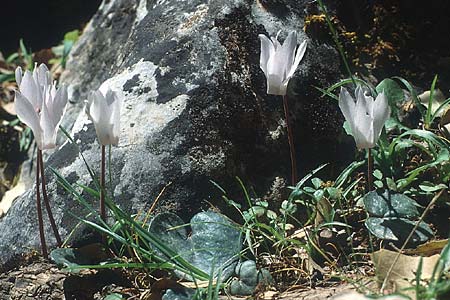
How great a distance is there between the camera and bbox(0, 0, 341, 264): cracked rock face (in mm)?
2740

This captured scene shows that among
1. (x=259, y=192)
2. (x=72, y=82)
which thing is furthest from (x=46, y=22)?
(x=259, y=192)

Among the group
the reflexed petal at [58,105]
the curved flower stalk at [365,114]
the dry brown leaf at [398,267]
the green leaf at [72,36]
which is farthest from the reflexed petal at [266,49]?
the green leaf at [72,36]

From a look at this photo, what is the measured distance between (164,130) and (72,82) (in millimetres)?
1358

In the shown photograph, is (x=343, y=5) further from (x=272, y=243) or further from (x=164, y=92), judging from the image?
(x=272, y=243)

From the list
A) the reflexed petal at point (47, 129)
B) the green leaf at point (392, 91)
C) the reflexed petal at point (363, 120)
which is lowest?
the green leaf at point (392, 91)

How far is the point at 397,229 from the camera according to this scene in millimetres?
2428

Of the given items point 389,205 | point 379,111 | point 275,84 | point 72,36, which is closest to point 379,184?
point 389,205

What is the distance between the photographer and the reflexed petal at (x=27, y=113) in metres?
2.40

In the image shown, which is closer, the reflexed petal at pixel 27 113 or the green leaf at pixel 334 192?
the reflexed petal at pixel 27 113

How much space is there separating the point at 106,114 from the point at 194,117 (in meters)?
0.47

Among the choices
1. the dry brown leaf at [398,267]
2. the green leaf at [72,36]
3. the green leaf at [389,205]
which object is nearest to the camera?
the dry brown leaf at [398,267]

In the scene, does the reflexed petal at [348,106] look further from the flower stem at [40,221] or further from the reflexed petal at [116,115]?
the flower stem at [40,221]

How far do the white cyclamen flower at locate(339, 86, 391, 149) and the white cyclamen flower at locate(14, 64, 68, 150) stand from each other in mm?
939

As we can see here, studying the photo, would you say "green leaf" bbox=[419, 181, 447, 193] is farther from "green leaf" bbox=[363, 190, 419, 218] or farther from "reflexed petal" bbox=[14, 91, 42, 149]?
"reflexed petal" bbox=[14, 91, 42, 149]
